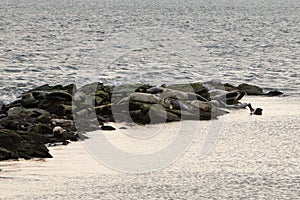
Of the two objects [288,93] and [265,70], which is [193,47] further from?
[288,93]

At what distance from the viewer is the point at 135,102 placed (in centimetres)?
2205

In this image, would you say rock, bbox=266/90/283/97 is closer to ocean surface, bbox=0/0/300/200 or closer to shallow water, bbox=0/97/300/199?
ocean surface, bbox=0/0/300/200

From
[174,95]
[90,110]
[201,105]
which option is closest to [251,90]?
[174,95]

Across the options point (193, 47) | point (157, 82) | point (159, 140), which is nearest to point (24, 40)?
point (193, 47)

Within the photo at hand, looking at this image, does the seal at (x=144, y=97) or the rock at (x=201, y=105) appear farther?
the seal at (x=144, y=97)

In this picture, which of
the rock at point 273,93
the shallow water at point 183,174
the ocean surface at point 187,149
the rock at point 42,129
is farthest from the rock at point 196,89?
the rock at point 42,129

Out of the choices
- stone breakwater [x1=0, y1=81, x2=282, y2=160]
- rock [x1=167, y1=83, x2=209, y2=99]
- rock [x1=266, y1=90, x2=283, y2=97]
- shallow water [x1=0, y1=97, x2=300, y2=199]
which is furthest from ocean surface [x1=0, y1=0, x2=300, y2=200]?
rock [x1=167, y1=83, x2=209, y2=99]

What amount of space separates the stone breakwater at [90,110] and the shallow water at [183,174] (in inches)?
26.9

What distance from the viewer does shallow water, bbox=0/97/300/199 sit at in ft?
44.5

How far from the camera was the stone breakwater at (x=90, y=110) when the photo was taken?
17359 millimetres

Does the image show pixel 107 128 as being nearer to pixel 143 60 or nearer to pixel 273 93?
pixel 273 93

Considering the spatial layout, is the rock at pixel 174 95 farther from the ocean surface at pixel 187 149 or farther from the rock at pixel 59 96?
the rock at pixel 59 96

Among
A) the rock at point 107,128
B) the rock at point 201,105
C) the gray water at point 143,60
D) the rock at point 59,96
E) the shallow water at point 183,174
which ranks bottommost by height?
the shallow water at point 183,174

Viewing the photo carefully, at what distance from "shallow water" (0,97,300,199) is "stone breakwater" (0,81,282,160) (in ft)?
2.24
